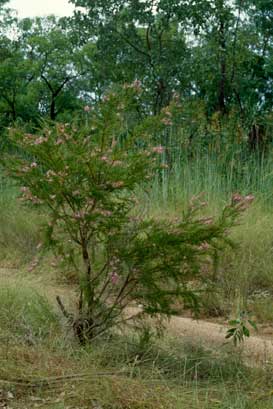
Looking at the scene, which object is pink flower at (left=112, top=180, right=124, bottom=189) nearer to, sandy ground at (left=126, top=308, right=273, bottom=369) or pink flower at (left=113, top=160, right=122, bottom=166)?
pink flower at (left=113, top=160, right=122, bottom=166)

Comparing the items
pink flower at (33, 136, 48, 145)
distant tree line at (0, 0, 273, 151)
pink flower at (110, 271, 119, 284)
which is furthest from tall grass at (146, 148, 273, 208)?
pink flower at (33, 136, 48, 145)

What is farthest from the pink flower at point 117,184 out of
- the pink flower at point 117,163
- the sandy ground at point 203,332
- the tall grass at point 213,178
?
the tall grass at point 213,178

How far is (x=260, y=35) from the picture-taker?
786 inches

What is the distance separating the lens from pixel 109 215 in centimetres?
489

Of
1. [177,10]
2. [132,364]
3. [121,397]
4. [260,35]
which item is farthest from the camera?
[260,35]

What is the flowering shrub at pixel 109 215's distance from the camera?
4898 millimetres

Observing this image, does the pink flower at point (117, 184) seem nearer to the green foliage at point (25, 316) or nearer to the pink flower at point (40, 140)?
the pink flower at point (40, 140)

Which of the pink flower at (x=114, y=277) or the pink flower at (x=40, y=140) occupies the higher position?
the pink flower at (x=40, y=140)

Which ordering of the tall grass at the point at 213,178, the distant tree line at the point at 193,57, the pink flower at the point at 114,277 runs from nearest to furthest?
1. the pink flower at the point at 114,277
2. the tall grass at the point at 213,178
3. the distant tree line at the point at 193,57

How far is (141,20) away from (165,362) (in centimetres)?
1177

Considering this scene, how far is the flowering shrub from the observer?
4.90 meters

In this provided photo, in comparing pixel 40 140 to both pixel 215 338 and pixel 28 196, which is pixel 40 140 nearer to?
pixel 28 196

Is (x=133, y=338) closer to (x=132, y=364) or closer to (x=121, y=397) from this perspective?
(x=132, y=364)

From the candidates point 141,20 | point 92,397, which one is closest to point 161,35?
point 141,20
